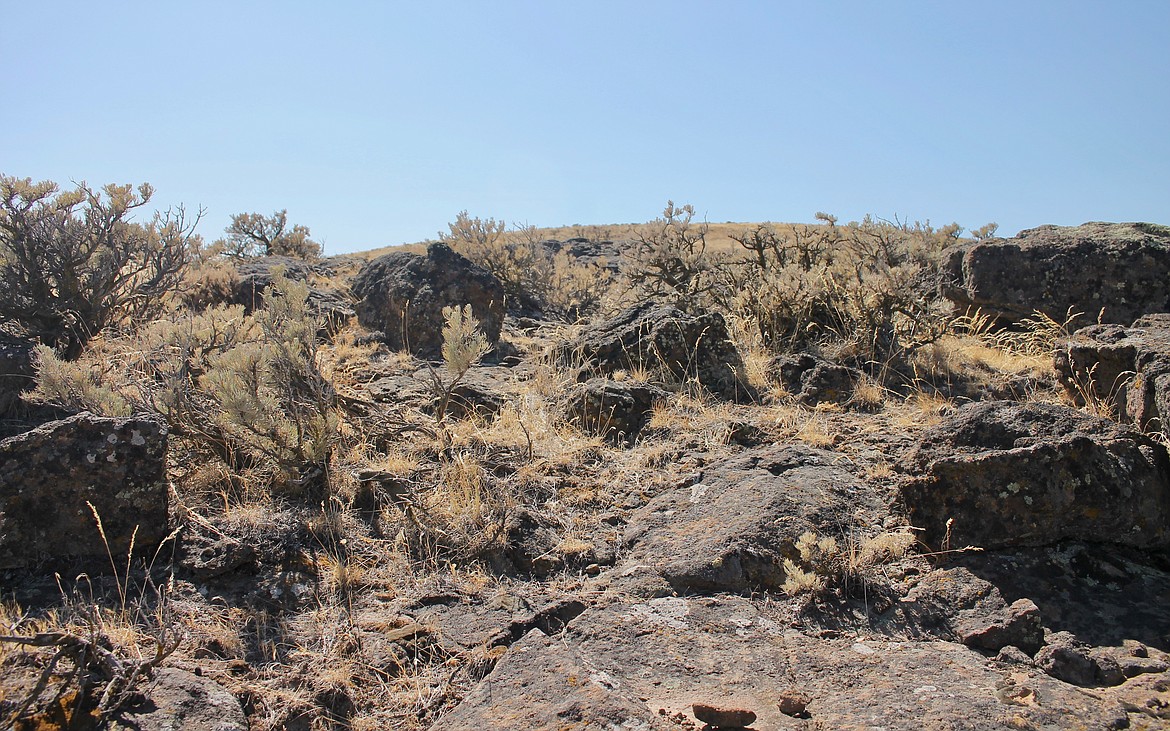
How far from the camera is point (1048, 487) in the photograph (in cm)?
344

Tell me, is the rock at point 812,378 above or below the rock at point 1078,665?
above

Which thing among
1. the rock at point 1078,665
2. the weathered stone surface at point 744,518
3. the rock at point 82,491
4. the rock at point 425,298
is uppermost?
the rock at point 425,298

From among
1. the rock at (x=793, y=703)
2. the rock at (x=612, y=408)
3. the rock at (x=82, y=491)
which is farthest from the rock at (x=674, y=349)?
the rock at (x=82, y=491)

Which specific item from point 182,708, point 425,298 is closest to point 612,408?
point 425,298

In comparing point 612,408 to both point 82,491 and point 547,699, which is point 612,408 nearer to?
point 547,699

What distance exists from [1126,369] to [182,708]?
5033 mm

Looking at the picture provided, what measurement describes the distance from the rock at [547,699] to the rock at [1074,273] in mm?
5301

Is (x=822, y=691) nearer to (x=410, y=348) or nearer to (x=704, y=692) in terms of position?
(x=704, y=692)

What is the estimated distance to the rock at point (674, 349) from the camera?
20.2ft

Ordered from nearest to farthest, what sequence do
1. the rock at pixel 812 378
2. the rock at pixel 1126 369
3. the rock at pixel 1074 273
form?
the rock at pixel 1126 369 < the rock at pixel 812 378 < the rock at pixel 1074 273

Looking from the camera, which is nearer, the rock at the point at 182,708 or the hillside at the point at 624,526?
the rock at the point at 182,708

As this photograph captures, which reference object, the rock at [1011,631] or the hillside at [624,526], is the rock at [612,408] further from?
the rock at [1011,631]

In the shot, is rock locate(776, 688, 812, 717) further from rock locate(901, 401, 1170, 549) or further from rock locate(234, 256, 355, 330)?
rock locate(234, 256, 355, 330)

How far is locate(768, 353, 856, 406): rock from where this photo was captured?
18.5ft
